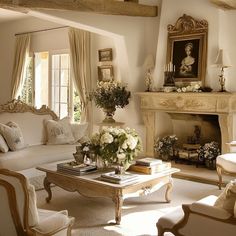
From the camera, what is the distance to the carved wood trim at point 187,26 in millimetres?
6332

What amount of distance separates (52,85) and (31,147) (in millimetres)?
3070

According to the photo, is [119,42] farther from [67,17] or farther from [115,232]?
[115,232]

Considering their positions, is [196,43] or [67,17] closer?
[67,17]

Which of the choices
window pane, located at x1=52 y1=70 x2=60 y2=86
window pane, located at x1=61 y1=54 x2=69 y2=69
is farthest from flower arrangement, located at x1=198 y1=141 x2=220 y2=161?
window pane, located at x1=52 y1=70 x2=60 y2=86

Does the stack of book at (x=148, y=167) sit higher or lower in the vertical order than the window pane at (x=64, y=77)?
lower

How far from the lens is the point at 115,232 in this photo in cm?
371

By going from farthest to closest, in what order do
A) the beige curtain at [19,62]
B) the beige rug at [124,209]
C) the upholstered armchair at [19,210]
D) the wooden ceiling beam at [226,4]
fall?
the beige curtain at [19,62] < the wooden ceiling beam at [226,4] < the beige rug at [124,209] < the upholstered armchair at [19,210]

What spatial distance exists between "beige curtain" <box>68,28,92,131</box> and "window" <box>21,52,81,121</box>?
1.26 feet

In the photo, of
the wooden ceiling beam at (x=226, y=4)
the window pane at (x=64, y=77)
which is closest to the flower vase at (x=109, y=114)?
the window pane at (x=64, y=77)

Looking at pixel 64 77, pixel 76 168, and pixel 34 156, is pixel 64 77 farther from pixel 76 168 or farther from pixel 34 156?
pixel 76 168

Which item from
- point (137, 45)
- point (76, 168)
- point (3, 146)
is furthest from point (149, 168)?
point (137, 45)

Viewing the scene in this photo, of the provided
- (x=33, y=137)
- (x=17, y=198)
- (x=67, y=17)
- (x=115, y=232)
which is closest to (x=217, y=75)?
(x=67, y=17)

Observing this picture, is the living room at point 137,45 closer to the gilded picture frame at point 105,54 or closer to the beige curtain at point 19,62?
the gilded picture frame at point 105,54

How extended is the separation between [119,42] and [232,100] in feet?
7.62
